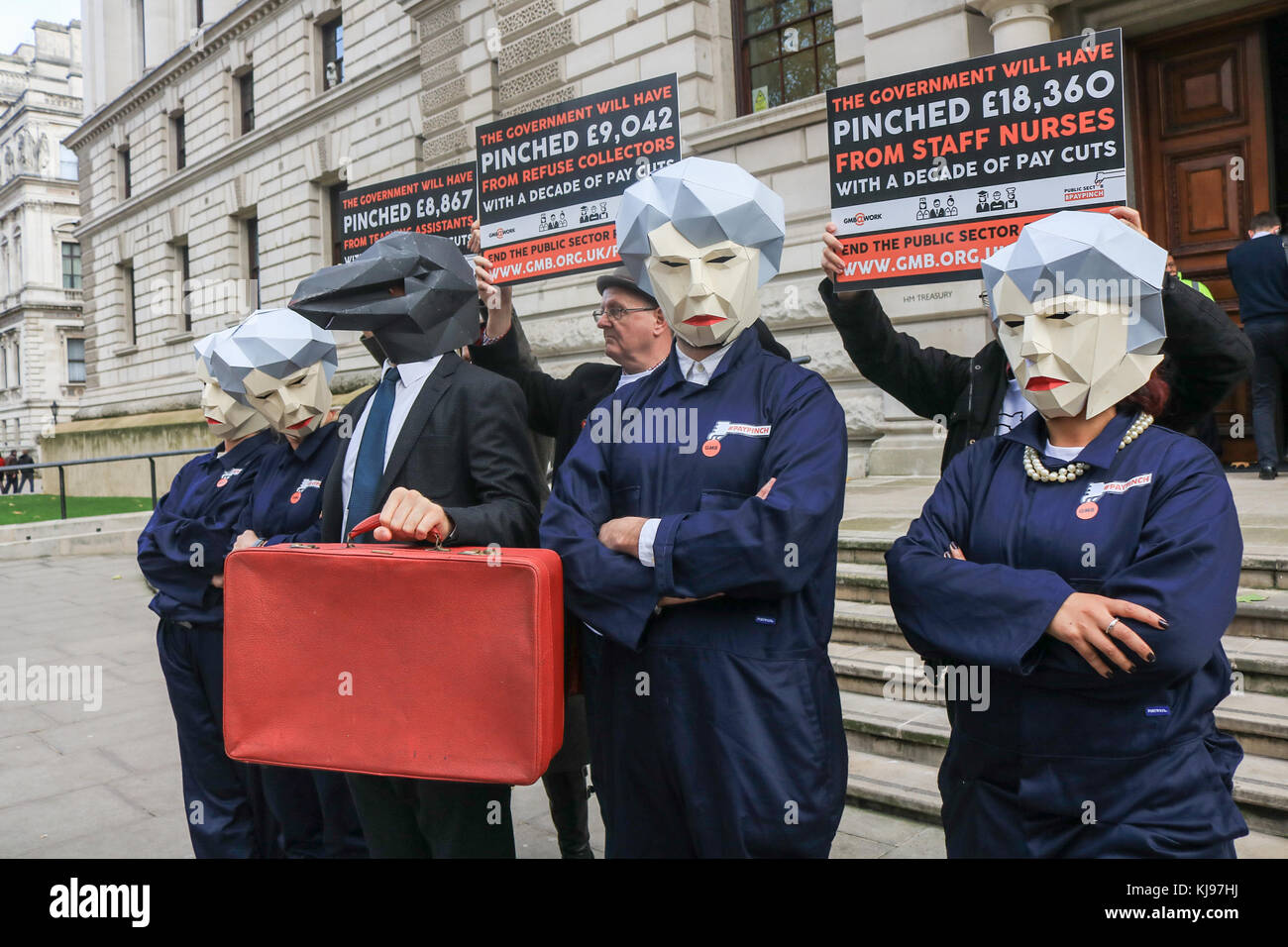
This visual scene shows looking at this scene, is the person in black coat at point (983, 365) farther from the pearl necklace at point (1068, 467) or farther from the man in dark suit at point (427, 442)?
the man in dark suit at point (427, 442)

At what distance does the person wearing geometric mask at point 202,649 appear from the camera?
3205 millimetres

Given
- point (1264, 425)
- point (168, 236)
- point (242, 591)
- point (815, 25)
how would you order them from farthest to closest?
1. point (168, 236)
2. point (815, 25)
3. point (1264, 425)
4. point (242, 591)

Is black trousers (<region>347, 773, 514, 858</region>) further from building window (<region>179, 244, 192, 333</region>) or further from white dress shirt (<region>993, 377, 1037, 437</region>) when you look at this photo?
building window (<region>179, 244, 192, 333</region>)

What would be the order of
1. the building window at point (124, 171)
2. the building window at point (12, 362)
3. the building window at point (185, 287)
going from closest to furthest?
1. the building window at point (185, 287)
2. the building window at point (124, 171)
3. the building window at point (12, 362)

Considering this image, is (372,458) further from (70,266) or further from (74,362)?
(70,266)

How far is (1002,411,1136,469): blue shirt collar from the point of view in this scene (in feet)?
6.61

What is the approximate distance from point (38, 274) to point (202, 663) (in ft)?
188

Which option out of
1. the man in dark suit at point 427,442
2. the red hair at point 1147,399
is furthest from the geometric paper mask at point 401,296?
the red hair at point 1147,399

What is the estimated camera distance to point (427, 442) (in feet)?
8.54

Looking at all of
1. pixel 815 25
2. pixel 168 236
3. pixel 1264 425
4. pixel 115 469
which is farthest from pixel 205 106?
pixel 1264 425

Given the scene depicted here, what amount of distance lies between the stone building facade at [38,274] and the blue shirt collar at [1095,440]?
55649 millimetres
